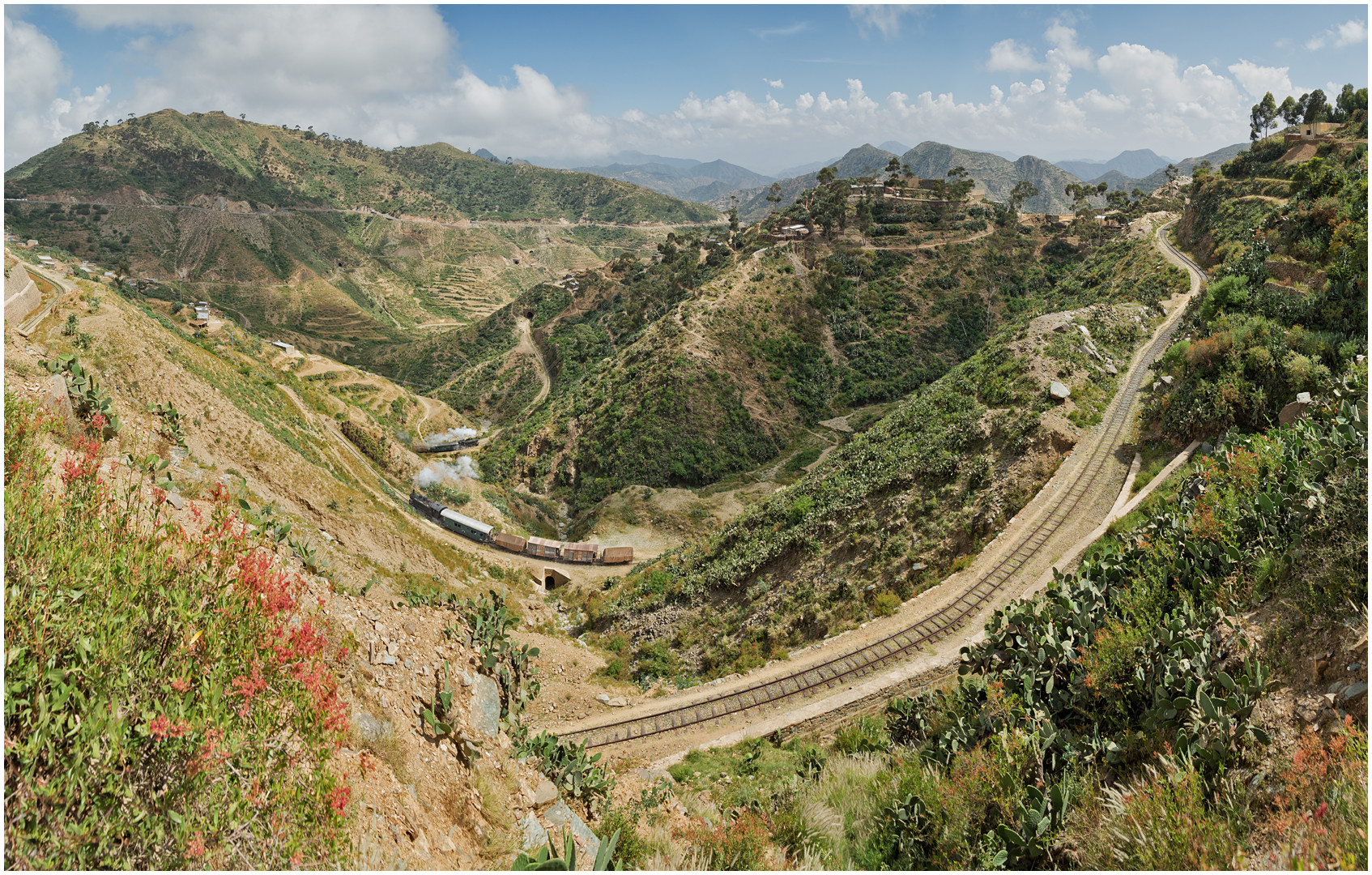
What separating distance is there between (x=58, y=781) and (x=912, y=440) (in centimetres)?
2841

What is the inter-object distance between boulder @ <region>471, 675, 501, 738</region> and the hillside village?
122 mm

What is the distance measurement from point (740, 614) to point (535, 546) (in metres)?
20.5

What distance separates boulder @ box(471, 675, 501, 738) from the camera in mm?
10773

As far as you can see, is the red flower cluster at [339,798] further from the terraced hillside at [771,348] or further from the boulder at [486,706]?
the terraced hillside at [771,348]

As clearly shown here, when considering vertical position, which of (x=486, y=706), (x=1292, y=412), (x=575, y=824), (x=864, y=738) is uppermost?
(x=1292, y=412)

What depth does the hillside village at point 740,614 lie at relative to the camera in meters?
5.53

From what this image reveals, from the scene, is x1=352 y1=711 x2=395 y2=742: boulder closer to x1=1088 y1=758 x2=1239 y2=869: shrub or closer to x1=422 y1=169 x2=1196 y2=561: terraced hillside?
x1=1088 y1=758 x2=1239 y2=869: shrub

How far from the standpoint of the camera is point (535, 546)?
38469 millimetres

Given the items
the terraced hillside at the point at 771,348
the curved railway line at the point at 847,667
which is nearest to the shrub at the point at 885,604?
the curved railway line at the point at 847,667

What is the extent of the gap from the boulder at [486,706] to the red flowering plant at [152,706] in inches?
172

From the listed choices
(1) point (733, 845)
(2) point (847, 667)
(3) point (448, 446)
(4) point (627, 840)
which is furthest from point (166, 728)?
(3) point (448, 446)

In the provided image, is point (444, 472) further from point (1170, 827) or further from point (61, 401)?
point (1170, 827)

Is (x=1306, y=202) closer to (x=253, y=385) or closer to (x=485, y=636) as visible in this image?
(x=485, y=636)

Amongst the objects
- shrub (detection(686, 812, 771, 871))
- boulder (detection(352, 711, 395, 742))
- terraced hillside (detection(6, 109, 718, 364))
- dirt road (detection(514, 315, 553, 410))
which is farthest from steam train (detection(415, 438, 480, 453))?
terraced hillside (detection(6, 109, 718, 364))
